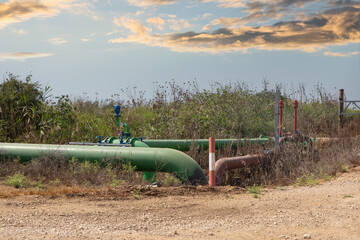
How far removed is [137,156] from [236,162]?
2821mm

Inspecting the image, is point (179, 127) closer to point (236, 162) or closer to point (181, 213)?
point (236, 162)

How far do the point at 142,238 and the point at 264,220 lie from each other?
190 centimetres

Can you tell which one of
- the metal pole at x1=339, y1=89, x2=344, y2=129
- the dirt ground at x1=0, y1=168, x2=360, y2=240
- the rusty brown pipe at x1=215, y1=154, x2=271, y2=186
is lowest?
the dirt ground at x1=0, y1=168, x2=360, y2=240

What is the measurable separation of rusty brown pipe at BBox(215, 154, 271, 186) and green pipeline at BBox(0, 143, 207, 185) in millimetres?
1381

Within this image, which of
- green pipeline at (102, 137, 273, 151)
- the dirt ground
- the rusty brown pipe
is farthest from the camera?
green pipeline at (102, 137, 273, 151)

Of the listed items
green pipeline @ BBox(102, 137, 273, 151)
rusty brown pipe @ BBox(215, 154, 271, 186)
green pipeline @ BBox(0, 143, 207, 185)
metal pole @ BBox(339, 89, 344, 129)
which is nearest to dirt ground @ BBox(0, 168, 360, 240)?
green pipeline @ BBox(0, 143, 207, 185)

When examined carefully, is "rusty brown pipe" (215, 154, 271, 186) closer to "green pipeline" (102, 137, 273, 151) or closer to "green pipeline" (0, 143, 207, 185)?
"green pipeline" (102, 137, 273, 151)

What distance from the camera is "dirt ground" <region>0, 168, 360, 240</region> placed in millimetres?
5203

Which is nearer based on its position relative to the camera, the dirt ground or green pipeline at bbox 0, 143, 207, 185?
the dirt ground

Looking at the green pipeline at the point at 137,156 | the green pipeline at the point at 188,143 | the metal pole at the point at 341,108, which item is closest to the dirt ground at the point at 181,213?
the green pipeline at the point at 137,156

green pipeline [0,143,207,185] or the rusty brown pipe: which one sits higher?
green pipeline [0,143,207,185]

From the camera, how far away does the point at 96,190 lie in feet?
24.1

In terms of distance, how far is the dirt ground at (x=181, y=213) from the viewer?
5.20 metres

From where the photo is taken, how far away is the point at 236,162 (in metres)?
10.4
